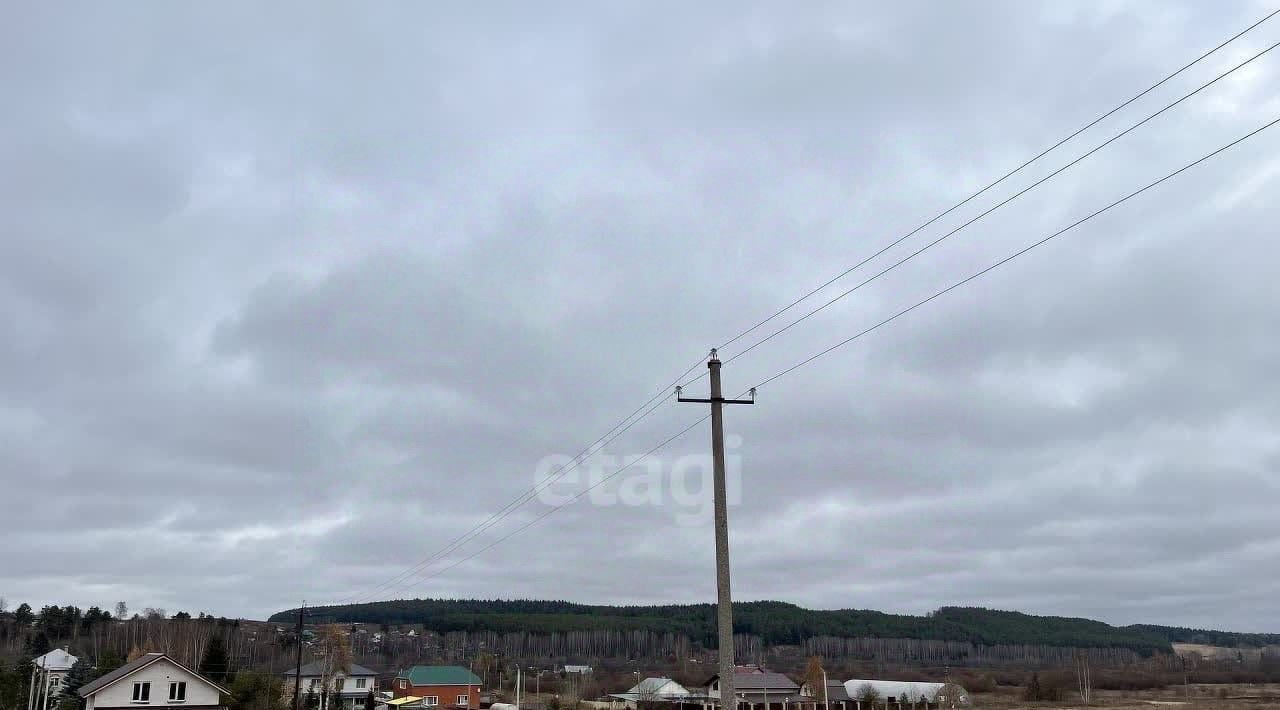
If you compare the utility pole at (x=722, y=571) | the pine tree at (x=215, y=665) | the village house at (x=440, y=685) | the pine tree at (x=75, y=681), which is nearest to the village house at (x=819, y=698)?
the village house at (x=440, y=685)

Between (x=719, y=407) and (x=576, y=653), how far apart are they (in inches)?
6925

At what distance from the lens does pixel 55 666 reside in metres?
112

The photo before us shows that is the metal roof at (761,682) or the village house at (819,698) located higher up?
the metal roof at (761,682)

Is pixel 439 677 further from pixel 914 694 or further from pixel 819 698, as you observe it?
pixel 914 694

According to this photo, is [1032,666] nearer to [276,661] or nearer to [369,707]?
[276,661]

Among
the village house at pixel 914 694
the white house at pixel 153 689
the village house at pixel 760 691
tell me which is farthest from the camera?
the village house at pixel 760 691

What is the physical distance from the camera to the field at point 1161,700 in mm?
78125

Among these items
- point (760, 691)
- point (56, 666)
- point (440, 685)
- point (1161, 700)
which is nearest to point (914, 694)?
point (760, 691)

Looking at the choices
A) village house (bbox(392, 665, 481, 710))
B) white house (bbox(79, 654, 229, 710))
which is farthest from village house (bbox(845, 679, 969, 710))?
white house (bbox(79, 654, 229, 710))

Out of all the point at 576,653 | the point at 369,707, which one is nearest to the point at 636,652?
the point at 576,653

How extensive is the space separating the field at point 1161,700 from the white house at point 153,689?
61.0m

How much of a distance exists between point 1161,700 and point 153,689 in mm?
88859

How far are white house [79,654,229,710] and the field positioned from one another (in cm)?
6095

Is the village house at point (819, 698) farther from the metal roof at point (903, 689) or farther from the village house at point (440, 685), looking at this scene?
the village house at point (440, 685)
